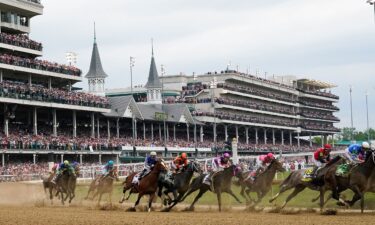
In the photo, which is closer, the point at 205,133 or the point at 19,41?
the point at 19,41

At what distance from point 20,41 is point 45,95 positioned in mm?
5157

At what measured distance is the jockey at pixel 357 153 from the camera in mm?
20850

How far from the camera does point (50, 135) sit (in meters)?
61.6

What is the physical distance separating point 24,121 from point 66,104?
416cm

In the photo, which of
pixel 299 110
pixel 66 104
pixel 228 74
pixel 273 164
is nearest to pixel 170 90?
pixel 228 74

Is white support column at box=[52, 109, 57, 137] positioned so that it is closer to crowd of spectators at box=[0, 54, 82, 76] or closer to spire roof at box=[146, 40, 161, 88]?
crowd of spectators at box=[0, 54, 82, 76]

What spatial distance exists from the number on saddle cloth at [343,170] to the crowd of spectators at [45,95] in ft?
129

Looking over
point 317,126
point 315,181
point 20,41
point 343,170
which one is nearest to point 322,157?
point 315,181

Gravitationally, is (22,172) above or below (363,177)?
below

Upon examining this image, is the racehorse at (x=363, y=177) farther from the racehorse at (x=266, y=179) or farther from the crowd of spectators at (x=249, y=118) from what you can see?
the crowd of spectators at (x=249, y=118)

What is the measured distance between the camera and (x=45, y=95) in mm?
60250

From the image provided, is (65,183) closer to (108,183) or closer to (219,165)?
(108,183)

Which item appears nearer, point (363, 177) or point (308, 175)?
point (363, 177)

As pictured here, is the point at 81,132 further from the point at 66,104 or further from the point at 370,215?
the point at 370,215
